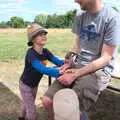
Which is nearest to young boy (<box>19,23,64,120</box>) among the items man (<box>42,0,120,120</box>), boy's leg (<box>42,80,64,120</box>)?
boy's leg (<box>42,80,64,120</box>)

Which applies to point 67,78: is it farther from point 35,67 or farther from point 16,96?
point 16,96

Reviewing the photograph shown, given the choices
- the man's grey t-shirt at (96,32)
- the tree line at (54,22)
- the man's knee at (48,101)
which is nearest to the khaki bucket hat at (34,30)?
the man's grey t-shirt at (96,32)

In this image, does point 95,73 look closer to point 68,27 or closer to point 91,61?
point 91,61

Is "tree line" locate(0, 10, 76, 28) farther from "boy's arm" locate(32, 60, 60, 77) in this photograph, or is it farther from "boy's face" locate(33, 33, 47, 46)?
"boy's arm" locate(32, 60, 60, 77)

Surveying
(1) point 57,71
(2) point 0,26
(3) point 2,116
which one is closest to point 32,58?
(1) point 57,71

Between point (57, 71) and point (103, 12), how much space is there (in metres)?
0.74

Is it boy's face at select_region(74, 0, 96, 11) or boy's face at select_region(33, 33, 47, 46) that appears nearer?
boy's face at select_region(74, 0, 96, 11)

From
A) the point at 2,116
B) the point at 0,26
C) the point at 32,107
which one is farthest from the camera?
the point at 0,26

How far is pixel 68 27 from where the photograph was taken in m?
16.1

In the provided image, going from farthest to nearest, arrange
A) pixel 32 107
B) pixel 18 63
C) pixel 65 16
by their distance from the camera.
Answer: pixel 65 16 < pixel 18 63 < pixel 32 107

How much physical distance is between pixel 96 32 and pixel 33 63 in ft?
2.65

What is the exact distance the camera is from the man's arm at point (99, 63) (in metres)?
3.84

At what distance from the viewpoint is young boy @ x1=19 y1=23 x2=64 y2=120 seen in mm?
4410

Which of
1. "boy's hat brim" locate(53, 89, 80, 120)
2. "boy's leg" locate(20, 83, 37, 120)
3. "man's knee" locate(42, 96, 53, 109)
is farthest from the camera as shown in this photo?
"boy's leg" locate(20, 83, 37, 120)
